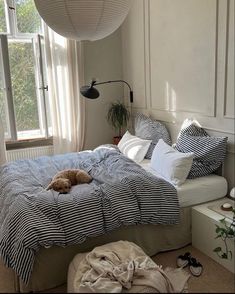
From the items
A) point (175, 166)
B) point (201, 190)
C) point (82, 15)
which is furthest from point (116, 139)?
point (82, 15)

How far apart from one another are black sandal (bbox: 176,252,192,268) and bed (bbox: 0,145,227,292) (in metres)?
0.18

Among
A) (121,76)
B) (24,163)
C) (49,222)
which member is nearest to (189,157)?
(49,222)

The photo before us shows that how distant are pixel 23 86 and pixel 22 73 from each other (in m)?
0.17

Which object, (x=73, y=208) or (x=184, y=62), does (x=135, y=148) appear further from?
(x=73, y=208)

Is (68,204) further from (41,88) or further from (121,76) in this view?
(121,76)

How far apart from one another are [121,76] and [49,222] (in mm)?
2911

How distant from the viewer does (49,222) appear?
6.72 feet

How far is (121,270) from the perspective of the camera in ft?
5.76

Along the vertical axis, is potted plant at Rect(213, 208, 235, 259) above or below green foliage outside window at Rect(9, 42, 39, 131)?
below

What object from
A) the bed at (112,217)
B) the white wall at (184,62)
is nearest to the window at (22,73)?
the white wall at (184,62)

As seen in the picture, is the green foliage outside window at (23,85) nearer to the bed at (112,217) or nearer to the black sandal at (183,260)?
the bed at (112,217)

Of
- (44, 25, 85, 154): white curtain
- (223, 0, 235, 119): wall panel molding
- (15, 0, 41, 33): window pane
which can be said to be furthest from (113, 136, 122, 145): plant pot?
(223, 0, 235, 119): wall panel molding

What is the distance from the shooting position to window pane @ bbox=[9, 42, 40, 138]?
400cm

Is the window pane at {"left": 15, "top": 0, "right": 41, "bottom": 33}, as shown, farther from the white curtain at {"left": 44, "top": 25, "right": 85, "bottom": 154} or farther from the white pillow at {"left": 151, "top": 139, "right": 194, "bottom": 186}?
the white pillow at {"left": 151, "top": 139, "right": 194, "bottom": 186}
